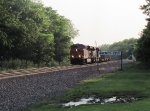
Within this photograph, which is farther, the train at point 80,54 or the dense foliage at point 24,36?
the train at point 80,54

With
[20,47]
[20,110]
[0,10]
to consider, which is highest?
[0,10]

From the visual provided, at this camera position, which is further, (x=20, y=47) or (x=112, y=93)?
(x=20, y=47)

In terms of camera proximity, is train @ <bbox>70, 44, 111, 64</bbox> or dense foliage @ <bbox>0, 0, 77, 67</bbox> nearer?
dense foliage @ <bbox>0, 0, 77, 67</bbox>

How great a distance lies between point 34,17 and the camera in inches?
2963

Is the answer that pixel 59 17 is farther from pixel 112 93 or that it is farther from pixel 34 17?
pixel 112 93

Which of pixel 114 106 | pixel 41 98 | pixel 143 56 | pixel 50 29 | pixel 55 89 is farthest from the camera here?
pixel 50 29

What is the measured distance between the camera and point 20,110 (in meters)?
17.0

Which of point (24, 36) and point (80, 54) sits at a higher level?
point (24, 36)

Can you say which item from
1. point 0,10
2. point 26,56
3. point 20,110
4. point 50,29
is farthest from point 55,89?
point 50,29

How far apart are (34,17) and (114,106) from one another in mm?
59428

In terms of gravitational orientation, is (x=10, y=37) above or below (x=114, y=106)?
above

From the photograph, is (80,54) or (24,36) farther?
(80,54)

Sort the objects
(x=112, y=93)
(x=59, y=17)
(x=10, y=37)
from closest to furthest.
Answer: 1. (x=112, y=93)
2. (x=10, y=37)
3. (x=59, y=17)

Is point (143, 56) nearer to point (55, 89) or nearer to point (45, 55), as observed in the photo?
point (45, 55)
